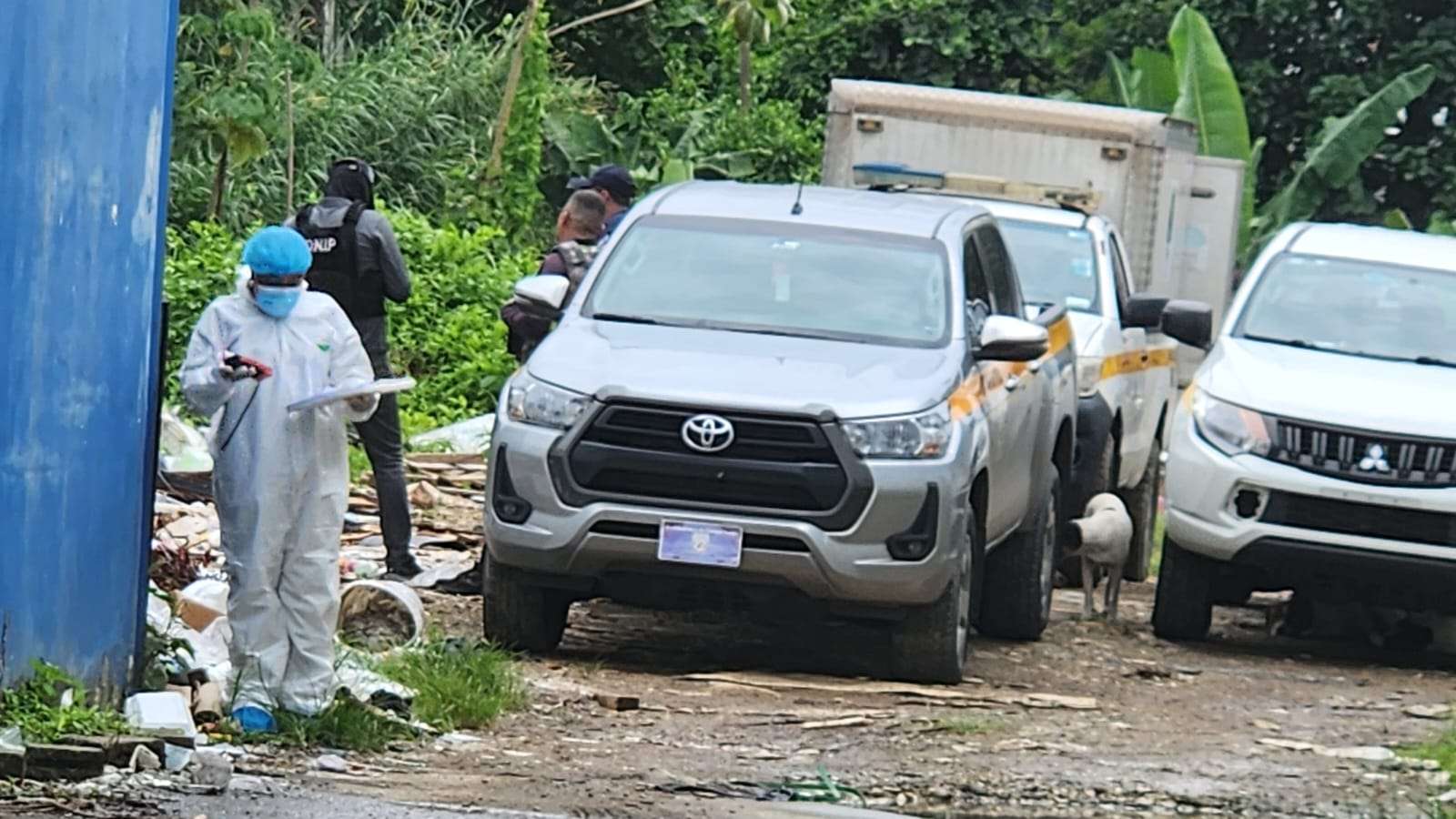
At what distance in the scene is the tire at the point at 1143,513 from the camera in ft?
54.5

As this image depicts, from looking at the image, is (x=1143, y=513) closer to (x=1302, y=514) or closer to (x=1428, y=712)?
(x=1302, y=514)

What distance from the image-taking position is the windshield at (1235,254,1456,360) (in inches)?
513

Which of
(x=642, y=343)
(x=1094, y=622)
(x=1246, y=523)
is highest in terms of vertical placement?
(x=642, y=343)

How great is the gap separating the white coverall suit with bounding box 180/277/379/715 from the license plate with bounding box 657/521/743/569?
1762 mm

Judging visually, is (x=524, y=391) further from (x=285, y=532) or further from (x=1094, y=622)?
(x=1094, y=622)

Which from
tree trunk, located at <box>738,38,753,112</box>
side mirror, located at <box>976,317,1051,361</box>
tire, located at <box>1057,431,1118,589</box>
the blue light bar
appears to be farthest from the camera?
tree trunk, located at <box>738,38,753,112</box>

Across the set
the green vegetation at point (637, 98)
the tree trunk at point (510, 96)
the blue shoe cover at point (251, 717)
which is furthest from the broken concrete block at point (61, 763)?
the tree trunk at point (510, 96)

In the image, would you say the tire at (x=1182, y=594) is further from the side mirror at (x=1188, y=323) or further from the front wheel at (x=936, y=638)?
the front wheel at (x=936, y=638)

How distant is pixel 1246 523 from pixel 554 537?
11.4ft

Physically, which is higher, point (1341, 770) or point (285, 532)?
point (285, 532)

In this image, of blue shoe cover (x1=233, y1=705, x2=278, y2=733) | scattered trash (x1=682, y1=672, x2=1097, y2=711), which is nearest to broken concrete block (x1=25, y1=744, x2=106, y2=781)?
blue shoe cover (x1=233, y1=705, x2=278, y2=733)

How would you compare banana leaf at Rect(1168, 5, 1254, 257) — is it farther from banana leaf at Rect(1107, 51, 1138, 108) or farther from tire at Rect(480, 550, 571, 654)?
tire at Rect(480, 550, 571, 654)

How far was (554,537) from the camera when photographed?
1017 centimetres

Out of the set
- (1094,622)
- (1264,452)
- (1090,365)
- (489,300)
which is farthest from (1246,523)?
(489,300)
